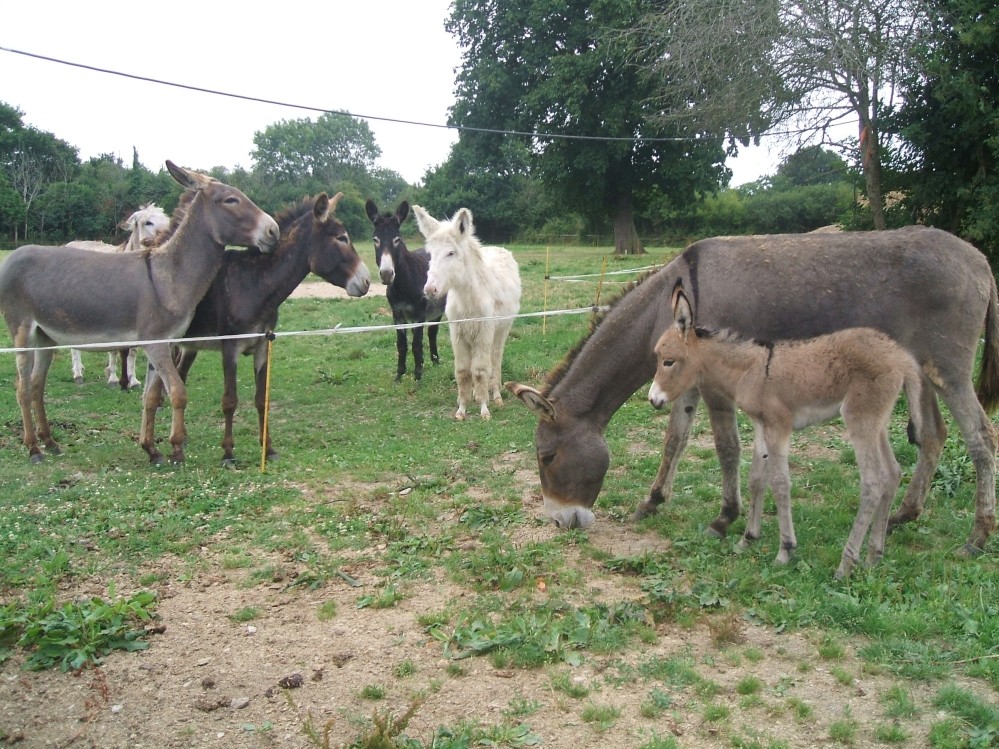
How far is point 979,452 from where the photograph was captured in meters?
5.07

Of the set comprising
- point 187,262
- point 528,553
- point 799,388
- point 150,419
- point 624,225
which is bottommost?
point 528,553

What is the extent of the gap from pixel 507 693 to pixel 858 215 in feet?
41.1

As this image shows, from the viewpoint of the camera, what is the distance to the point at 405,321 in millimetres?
11750

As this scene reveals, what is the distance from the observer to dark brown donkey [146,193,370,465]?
7727 millimetres

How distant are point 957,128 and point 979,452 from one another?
8.76m

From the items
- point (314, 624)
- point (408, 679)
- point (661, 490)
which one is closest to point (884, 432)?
Answer: point (661, 490)

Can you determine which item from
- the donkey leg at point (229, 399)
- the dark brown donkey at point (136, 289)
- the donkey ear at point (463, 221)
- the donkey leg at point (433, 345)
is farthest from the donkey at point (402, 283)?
the donkey leg at point (229, 399)

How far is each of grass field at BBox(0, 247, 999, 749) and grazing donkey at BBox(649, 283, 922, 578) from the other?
41 cm

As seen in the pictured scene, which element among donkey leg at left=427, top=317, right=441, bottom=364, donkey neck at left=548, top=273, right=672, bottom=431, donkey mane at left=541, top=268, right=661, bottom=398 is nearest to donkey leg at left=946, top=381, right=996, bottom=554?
donkey neck at left=548, top=273, right=672, bottom=431

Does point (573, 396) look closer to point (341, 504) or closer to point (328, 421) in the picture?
point (341, 504)

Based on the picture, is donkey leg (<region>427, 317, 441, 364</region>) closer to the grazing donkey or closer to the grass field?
the grass field

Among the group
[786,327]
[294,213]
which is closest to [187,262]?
[294,213]

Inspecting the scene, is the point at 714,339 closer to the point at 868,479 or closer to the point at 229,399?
the point at 868,479

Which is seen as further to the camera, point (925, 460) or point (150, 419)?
point (150, 419)
